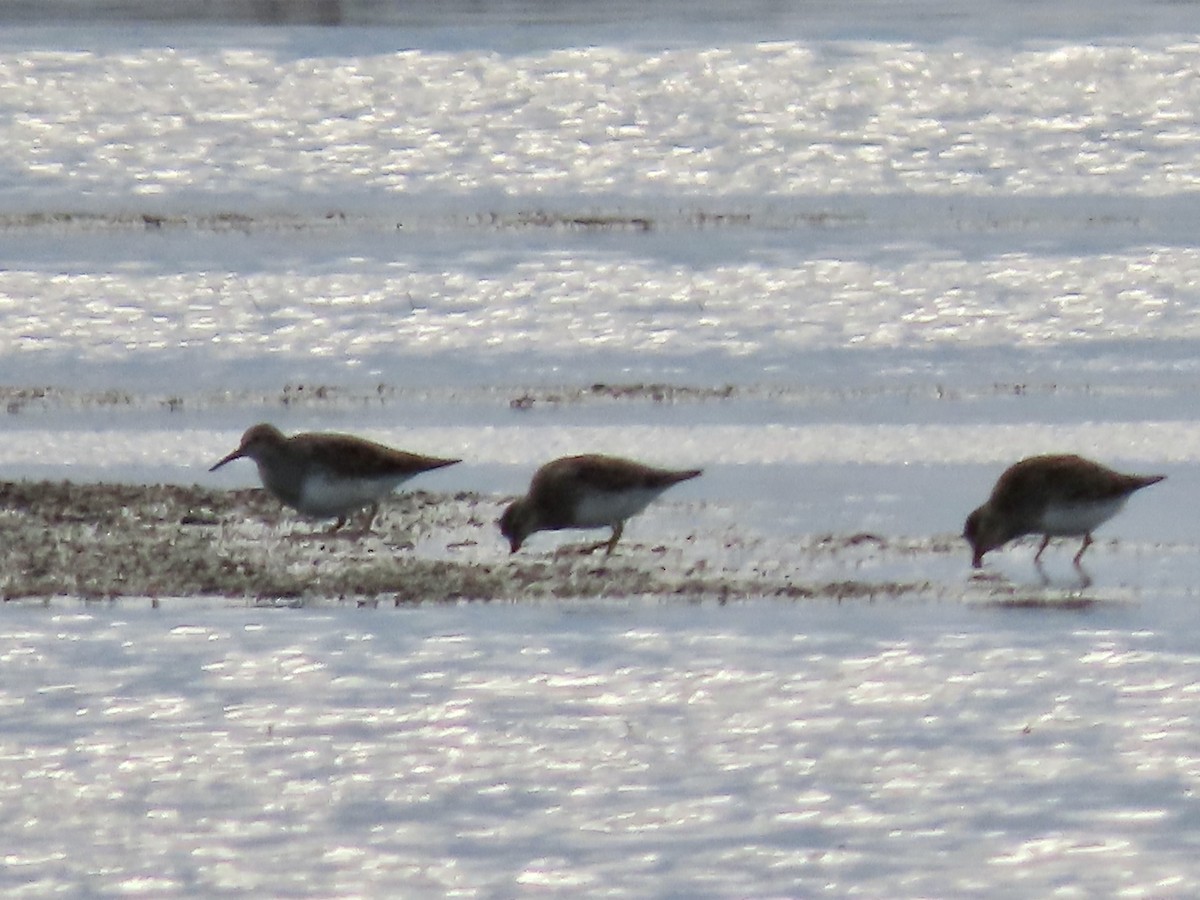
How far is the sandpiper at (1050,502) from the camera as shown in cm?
1002

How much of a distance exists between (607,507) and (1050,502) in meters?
1.73

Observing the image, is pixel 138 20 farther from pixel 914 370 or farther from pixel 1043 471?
pixel 1043 471

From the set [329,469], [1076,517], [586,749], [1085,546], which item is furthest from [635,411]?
[586,749]

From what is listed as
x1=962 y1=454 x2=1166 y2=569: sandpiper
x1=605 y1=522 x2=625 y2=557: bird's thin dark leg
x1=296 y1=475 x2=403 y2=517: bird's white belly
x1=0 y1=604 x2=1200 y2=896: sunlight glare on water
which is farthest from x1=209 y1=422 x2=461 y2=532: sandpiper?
x1=962 y1=454 x2=1166 y2=569: sandpiper

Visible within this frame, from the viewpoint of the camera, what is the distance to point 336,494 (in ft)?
34.9

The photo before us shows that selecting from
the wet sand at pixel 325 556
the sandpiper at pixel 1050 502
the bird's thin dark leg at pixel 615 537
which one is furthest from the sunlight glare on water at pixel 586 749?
the bird's thin dark leg at pixel 615 537

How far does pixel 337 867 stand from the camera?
21.2ft

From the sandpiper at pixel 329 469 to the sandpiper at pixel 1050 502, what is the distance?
233cm

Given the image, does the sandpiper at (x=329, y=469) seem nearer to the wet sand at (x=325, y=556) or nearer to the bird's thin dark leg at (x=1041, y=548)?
the wet sand at (x=325, y=556)

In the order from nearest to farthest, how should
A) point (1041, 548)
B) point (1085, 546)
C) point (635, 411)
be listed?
point (1085, 546), point (1041, 548), point (635, 411)

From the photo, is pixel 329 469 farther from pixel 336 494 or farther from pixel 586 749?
pixel 586 749

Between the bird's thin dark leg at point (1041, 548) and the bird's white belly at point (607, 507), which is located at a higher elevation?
the bird's white belly at point (607, 507)

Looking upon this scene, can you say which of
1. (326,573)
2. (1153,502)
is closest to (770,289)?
(1153,502)

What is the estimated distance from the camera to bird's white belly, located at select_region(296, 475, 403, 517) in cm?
1059
